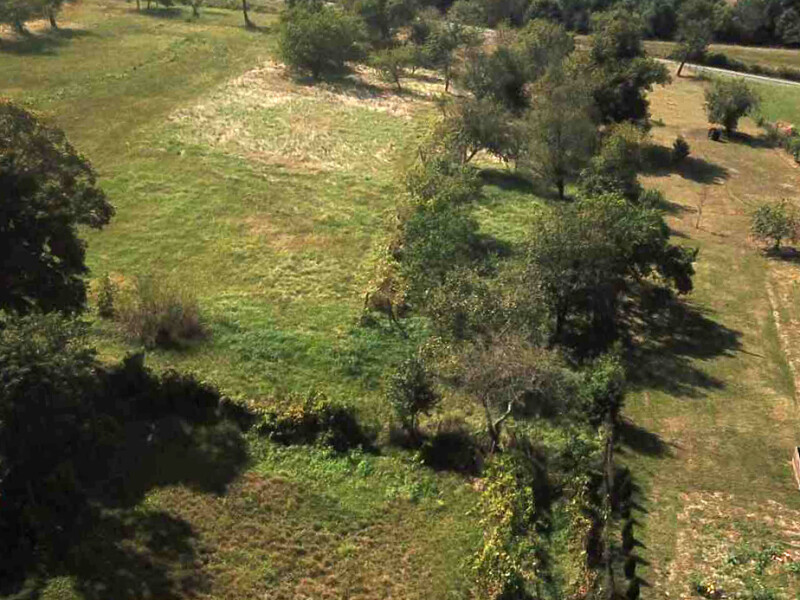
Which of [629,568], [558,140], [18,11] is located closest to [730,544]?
[629,568]

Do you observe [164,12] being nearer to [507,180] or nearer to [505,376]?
[507,180]

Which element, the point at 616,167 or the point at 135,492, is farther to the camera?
the point at 616,167

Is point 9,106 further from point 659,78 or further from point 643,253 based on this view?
point 659,78

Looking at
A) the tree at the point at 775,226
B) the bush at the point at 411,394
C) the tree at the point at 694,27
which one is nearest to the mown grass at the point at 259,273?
the bush at the point at 411,394

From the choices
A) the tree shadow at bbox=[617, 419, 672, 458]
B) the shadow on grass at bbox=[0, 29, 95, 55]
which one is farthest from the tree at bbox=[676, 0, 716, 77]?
the tree shadow at bbox=[617, 419, 672, 458]

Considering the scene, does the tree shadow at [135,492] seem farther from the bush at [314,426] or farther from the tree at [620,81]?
the tree at [620,81]

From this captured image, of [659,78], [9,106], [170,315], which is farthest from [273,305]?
[659,78]
